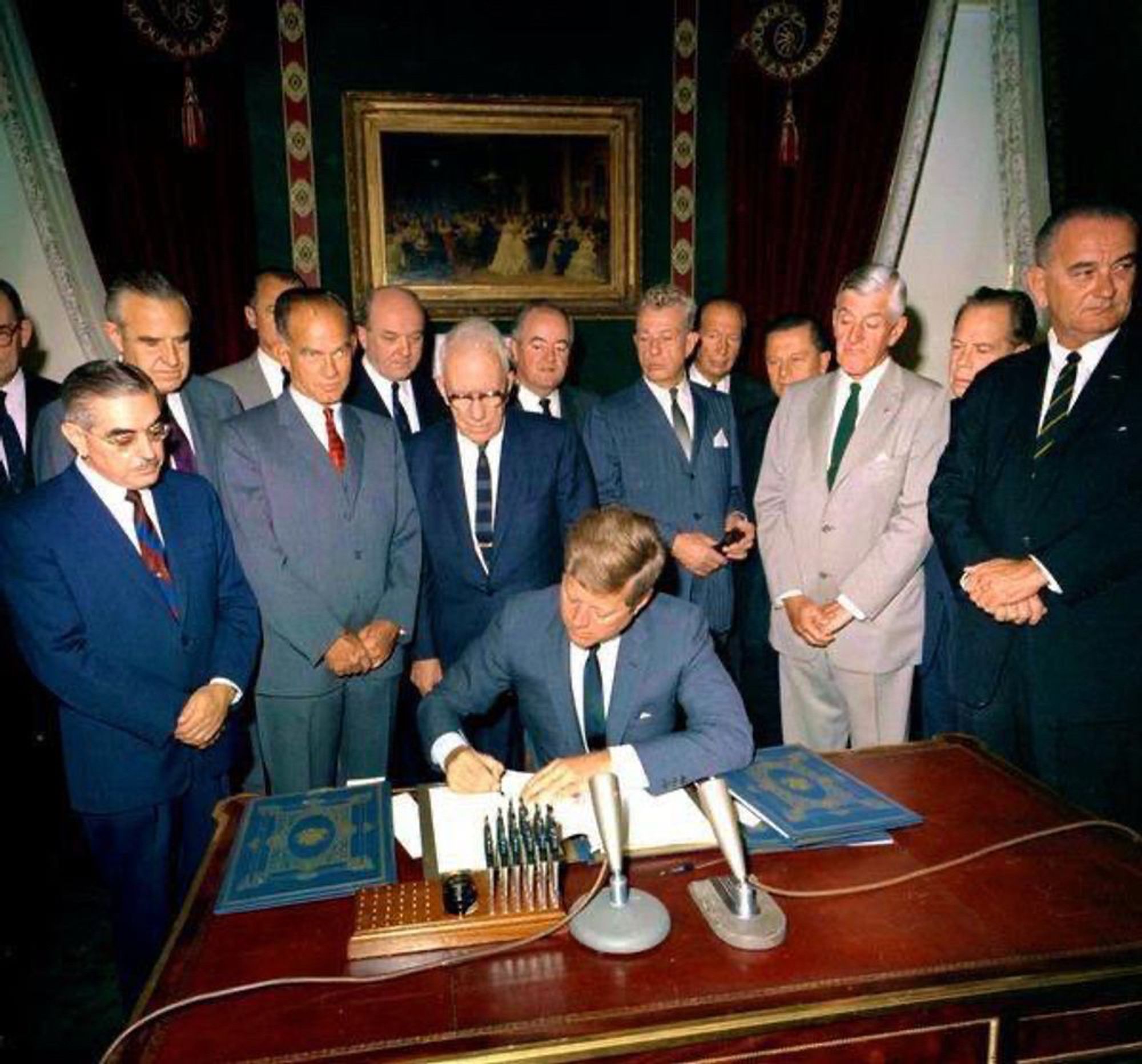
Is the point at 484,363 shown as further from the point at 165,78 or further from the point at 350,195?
the point at 165,78

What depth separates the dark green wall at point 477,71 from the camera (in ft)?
16.3

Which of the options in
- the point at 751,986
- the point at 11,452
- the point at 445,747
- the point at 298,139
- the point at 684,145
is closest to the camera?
the point at 751,986

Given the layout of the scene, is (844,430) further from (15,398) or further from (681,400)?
(15,398)

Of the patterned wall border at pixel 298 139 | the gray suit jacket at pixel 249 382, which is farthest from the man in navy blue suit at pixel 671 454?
the patterned wall border at pixel 298 139

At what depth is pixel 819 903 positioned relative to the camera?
1525mm

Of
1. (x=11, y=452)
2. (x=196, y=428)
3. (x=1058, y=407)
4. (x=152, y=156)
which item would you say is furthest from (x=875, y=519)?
(x=152, y=156)

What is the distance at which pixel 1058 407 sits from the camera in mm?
2416

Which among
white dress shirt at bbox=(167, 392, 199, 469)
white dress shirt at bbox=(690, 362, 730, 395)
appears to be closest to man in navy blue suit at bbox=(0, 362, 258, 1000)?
white dress shirt at bbox=(167, 392, 199, 469)

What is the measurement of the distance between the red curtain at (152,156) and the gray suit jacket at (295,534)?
265 centimetres

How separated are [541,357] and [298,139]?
253cm

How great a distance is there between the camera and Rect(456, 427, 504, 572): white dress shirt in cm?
304

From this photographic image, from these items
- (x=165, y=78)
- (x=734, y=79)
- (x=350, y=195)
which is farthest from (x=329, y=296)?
(x=734, y=79)

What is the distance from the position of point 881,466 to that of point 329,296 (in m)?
1.95

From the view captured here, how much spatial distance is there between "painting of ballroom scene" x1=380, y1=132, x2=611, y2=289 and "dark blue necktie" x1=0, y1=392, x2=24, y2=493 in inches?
95.8
